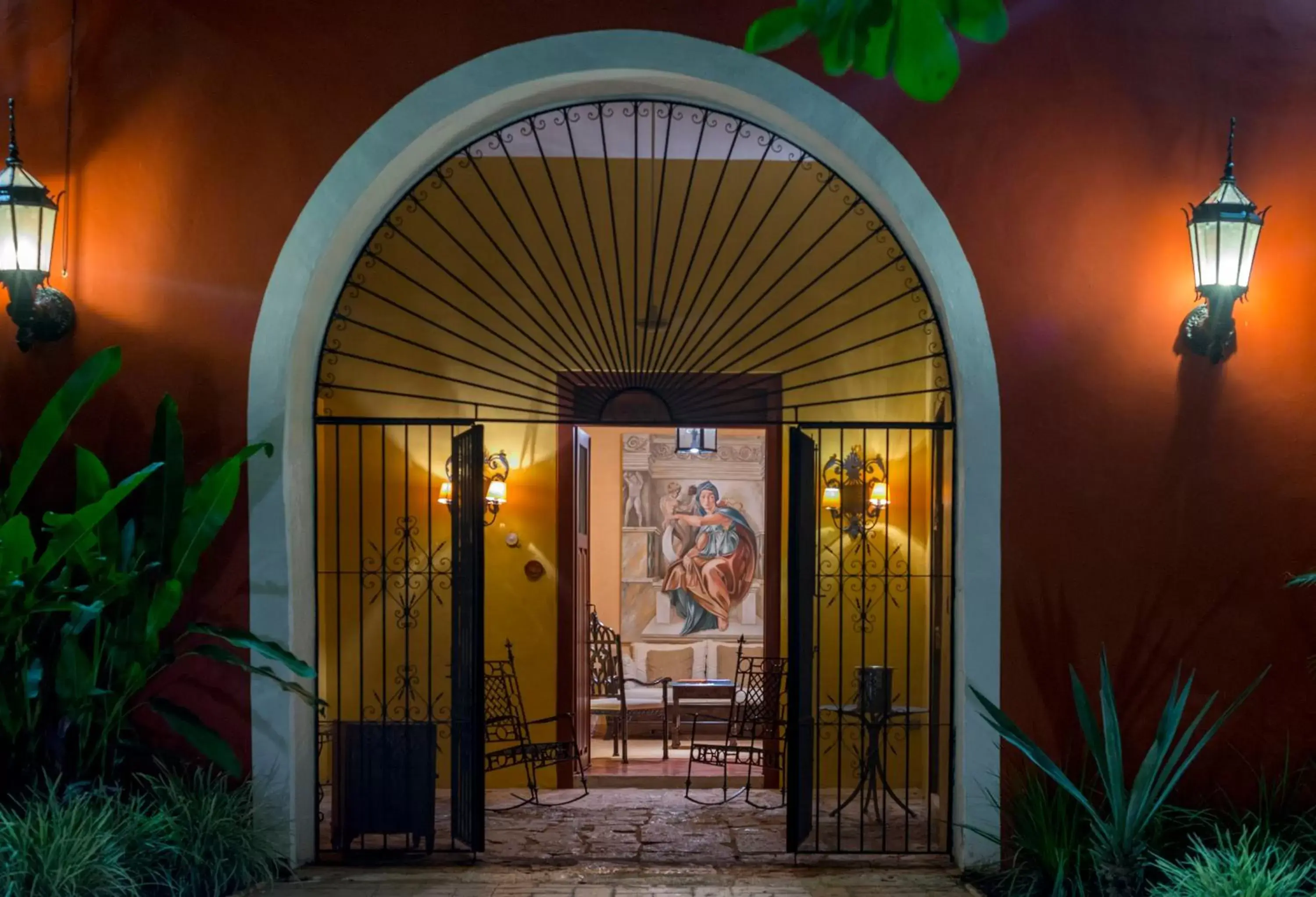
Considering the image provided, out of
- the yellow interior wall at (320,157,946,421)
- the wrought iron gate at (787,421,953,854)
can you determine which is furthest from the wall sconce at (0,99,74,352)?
the wrought iron gate at (787,421,953,854)

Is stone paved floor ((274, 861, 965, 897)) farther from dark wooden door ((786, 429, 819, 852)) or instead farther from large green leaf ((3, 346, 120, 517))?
large green leaf ((3, 346, 120, 517))

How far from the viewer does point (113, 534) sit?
4.46 meters

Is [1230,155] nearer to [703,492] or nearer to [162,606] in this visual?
[162,606]

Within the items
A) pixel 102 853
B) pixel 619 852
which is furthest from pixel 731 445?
pixel 102 853

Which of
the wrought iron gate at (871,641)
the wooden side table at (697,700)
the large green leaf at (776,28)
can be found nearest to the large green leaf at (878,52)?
the large green leaf at (776,28)

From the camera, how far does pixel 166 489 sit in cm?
451

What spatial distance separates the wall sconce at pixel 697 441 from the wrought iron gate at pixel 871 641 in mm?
2058

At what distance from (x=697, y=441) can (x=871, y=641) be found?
311cm

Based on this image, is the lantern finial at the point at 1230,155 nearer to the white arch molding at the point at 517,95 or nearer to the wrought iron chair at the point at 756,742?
the white arch molding at the point at 517,95

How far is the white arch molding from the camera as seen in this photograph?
4840 mm

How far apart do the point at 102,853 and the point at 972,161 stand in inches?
163

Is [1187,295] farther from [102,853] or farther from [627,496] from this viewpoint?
[627,496]

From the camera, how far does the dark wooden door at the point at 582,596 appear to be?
8102 mm

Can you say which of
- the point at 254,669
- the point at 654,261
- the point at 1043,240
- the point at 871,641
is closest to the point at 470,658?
the point at 254,669
